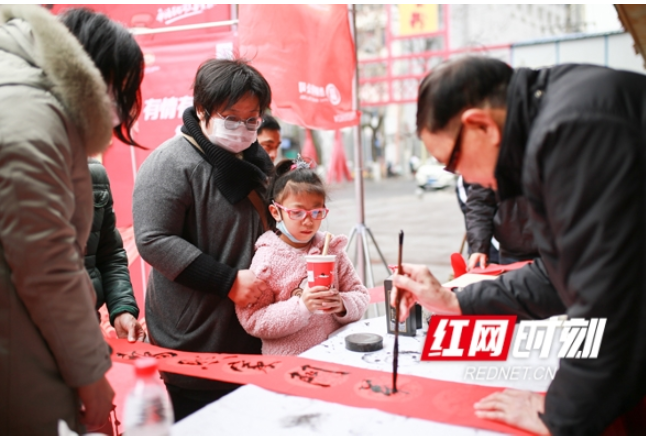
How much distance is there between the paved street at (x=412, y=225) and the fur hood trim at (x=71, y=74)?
1.36 meters

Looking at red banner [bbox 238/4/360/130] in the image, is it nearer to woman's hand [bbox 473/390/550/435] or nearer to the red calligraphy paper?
the red calligraphy paper


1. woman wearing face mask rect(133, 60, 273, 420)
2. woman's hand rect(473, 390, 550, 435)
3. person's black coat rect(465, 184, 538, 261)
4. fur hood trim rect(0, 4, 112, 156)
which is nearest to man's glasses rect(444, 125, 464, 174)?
woman's hand rect(473, 390, 550, 435)

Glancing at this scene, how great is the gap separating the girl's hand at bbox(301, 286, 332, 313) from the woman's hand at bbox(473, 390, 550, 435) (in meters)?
0.69

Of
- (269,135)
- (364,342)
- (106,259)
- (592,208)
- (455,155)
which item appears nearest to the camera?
(592,208)

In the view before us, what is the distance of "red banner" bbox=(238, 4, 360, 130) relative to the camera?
3.46m

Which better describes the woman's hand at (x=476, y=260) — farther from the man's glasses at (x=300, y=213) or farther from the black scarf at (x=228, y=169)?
the black scarf at (x=228, y=169)

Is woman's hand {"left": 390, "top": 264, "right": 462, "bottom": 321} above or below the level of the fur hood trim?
below

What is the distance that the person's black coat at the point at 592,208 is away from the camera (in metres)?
1.02

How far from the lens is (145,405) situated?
1110 mm

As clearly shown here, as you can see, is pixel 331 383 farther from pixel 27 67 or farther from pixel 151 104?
pixel 151 104

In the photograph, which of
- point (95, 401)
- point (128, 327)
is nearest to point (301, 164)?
point (128, 327)

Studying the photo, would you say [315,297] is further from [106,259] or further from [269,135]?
[269,135]

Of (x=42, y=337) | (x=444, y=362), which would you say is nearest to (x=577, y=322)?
(x=444, y=362)

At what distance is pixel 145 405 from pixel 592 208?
1002 mm
